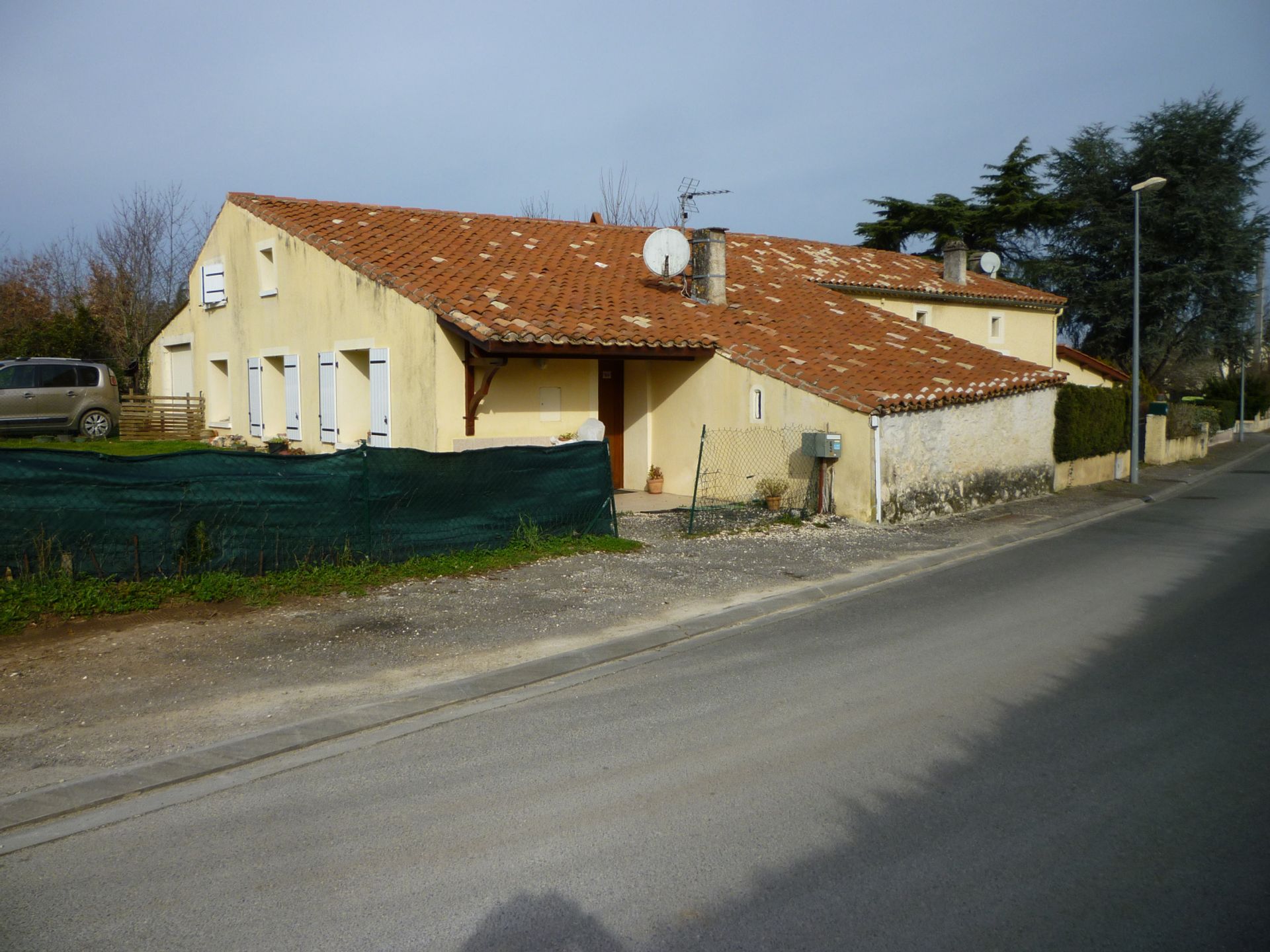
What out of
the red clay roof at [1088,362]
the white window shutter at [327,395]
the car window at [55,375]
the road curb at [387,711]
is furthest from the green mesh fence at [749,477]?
the red clay roof at [1088,362]

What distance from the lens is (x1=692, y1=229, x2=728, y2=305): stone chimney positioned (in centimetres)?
1858

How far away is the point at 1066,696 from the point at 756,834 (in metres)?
3.08

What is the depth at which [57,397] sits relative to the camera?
20.1 metres

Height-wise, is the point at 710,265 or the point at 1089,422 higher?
the point at 710,265

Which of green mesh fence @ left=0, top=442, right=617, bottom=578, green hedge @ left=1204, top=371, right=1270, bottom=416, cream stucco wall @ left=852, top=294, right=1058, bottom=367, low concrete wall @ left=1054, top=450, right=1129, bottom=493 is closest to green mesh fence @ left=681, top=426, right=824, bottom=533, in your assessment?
green mesh fence @ left=0, top=442, right=617, bottom=578

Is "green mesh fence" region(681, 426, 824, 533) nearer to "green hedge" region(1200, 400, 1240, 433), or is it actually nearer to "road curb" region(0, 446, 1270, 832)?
"road curb" region(0, 446, 1270, 832)

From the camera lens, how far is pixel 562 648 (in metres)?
7.84

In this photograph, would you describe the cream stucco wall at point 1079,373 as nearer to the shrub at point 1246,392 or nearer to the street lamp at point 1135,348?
the street lamp at point 1135,348

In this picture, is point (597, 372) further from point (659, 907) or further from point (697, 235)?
point (659, 907)

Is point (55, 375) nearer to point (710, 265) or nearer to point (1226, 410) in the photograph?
point (710, 265)

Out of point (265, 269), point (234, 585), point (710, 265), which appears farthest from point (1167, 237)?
point (234, 585)

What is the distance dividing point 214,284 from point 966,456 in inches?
624

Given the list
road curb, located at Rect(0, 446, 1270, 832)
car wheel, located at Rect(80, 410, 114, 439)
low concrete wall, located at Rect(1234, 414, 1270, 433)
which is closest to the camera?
road curb, located at Rect(0, 446, 1270, 832)

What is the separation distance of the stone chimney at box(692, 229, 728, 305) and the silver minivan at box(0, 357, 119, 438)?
502 inches
